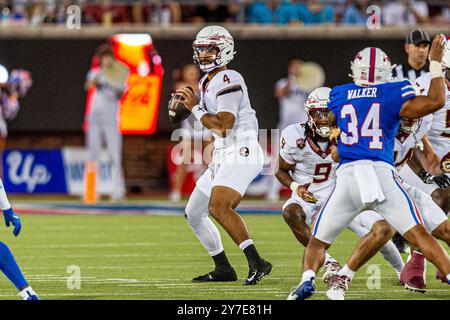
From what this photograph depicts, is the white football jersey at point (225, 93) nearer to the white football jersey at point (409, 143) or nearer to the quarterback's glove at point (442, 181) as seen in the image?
the white football jersey at point (409, 143)

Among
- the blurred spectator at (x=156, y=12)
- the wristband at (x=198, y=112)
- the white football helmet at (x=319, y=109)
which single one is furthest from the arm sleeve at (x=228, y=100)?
the blurred spectator at (x=156, y=12)

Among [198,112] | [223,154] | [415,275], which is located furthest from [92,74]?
[415,275]

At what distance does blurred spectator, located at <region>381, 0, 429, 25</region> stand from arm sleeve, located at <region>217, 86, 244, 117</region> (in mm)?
10136

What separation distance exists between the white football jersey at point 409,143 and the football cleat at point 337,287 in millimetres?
1613

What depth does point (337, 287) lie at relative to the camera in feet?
23.4

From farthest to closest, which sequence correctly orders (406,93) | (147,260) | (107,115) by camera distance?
1. (107,115)
2. (147,260)
3. (406,93)

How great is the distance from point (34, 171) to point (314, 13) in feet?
16.9

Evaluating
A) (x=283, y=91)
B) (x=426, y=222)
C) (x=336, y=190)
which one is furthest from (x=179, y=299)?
(x=283, y=91)

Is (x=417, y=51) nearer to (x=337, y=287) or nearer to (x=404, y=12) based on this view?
(x=337, y=287)

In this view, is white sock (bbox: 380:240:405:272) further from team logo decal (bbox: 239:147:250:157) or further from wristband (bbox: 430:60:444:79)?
wristband (bbox: 430:60:444:79)

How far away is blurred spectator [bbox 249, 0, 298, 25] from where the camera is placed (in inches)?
703

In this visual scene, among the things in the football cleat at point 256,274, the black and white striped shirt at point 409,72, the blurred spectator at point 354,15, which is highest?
the blurred spectator at point 354,15

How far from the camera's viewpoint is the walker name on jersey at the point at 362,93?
278 inches

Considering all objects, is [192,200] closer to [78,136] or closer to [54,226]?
[54,226]
